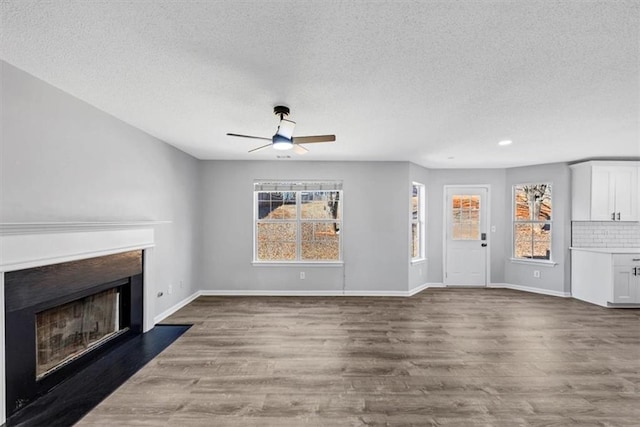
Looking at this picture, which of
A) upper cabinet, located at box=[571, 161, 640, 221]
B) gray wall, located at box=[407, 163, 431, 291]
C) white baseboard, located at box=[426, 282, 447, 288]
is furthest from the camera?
white baseboard, located at box=[426, 282, 447, 288]

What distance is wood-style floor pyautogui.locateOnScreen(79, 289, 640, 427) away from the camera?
2.10 m

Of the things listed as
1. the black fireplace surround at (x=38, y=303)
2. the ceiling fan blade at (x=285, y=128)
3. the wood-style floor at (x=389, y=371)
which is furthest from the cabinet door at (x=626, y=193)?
the black fireplace surround at (x=38, y=303)

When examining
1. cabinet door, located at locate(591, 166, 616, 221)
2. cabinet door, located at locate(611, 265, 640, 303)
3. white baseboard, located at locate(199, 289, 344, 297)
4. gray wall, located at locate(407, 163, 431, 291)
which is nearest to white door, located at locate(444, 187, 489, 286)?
gray wall, located at locate(407, 163, 431, 291)

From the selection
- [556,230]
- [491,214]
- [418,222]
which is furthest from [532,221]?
[418,222]

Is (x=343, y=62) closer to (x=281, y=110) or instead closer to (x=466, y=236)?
(x=281, y=110)

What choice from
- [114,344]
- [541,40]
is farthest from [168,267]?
[541,40]

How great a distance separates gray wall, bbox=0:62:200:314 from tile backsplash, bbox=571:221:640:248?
Result: 270 inches

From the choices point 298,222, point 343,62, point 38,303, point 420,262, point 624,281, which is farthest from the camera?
point 420,262

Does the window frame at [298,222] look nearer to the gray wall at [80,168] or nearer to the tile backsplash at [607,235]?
the gray wall at [80,168]

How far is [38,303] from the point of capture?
225 cm

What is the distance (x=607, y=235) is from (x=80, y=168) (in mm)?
7700

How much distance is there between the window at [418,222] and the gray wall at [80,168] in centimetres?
418

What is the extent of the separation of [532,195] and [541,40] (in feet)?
16.1

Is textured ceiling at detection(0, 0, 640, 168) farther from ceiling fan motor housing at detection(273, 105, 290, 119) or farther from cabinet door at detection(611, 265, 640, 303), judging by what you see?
cabinet door at detection(611, 265, 640, 303)
